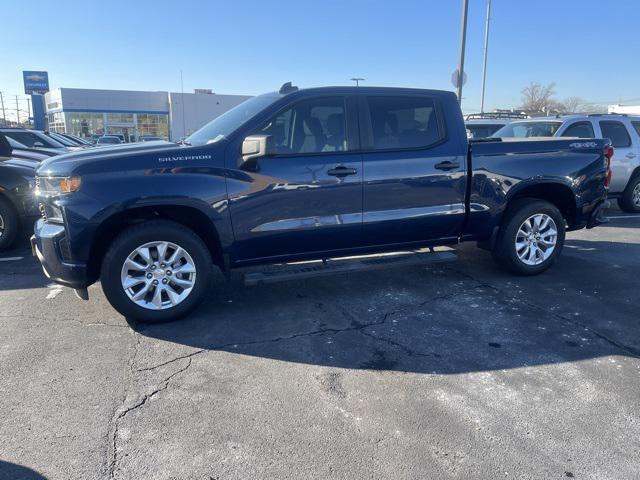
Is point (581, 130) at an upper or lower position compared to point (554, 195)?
upper

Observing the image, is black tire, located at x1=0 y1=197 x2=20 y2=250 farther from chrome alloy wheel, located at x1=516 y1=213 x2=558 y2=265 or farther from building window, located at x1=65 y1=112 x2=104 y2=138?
building window, located at x1=65 y1=112 x2=104 y2=138

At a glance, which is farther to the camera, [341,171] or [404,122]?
[404,122]

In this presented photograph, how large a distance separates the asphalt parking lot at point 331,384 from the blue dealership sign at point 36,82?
6525cm

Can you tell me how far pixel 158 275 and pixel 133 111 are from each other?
51.5m

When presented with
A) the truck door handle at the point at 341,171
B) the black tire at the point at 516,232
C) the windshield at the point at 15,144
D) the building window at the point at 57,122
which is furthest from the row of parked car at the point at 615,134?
the building window at the point at 57,122

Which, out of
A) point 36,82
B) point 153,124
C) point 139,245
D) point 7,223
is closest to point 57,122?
point 153,124

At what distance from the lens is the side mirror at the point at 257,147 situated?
412 centimetres

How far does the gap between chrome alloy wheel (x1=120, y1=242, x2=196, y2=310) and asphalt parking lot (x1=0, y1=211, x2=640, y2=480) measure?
25 cm

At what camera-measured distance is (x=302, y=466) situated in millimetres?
2531

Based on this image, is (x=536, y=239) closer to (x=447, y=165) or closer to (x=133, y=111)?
(x=447, y=165)

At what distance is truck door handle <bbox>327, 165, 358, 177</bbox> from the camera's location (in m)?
4.55

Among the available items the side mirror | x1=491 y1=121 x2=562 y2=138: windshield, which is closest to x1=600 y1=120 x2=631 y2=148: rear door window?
x1=491 y1=121 x2=562 y2=138: windshield

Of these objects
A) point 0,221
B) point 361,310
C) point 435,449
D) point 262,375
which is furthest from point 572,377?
point 0,221

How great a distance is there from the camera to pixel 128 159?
4.04 metres
